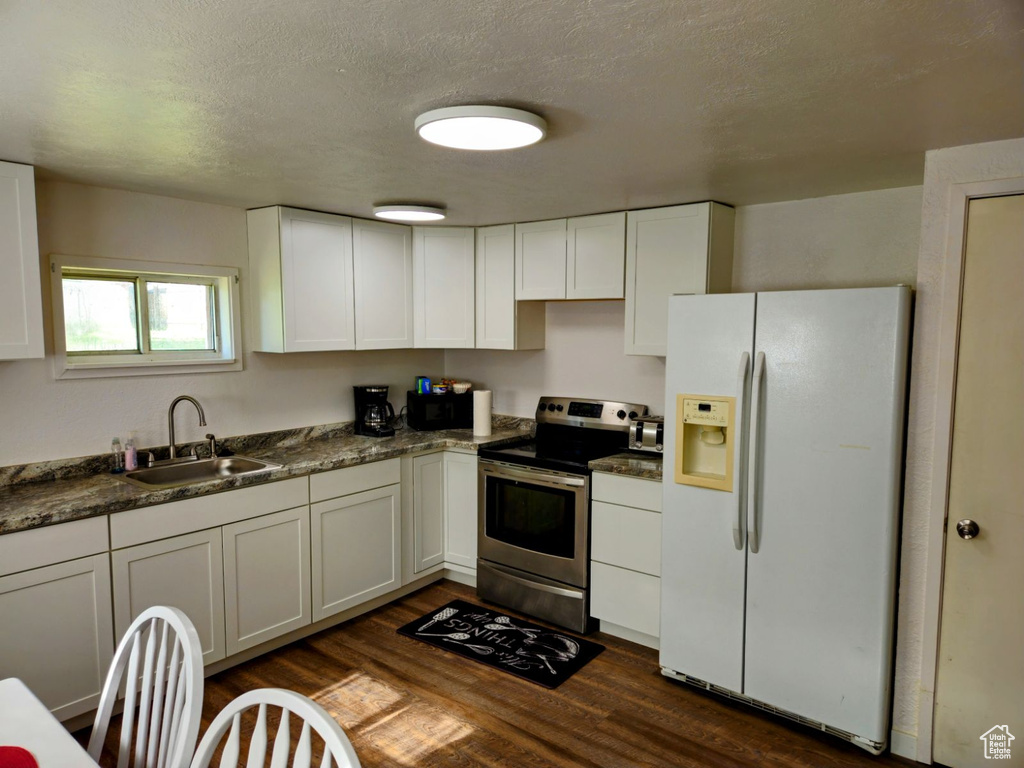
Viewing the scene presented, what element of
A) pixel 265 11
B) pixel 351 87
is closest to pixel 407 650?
pixel 351 87

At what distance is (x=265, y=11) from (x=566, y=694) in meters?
2.69

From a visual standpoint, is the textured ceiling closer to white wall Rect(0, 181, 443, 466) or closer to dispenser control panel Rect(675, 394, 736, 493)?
white wall Rect(0, 181, 443, 466)

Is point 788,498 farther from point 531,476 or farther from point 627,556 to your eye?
point 531,476

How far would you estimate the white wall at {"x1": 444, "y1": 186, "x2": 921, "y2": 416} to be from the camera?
299 centimetres

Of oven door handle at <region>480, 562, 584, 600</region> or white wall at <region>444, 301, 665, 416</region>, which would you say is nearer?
oven door handle at <region>480, 562, 584, 600</region>

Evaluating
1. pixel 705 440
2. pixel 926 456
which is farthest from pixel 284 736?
pixel 926 456

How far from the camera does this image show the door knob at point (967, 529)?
2.29m

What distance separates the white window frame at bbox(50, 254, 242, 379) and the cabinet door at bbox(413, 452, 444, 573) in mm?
1164

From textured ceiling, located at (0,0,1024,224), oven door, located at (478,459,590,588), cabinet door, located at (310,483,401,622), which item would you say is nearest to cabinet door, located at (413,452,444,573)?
cabinet door, located at (310,483,401,622)

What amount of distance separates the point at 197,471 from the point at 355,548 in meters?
0.88

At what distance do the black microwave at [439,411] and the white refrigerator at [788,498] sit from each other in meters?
1.78

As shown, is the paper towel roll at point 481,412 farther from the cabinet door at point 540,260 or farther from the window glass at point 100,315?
the window glass at point 100,315

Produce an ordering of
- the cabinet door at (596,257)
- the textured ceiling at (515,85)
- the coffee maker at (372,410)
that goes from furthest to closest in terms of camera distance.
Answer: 1. the coffee maker at (372,410)
2. the cabinet door at (596,257)
3. the textured ceiling at (515,85)

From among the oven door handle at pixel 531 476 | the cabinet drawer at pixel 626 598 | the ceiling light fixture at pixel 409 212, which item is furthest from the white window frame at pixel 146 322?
the cabinet drawer at pixel 626 598
